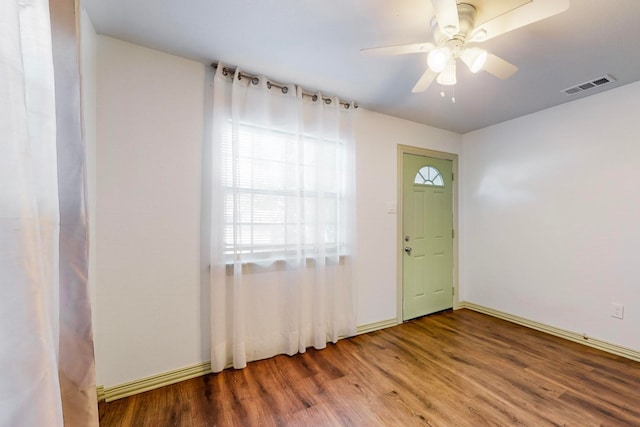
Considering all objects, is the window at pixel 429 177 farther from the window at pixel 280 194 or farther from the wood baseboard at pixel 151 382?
the wood baseboard at pixel 151 382

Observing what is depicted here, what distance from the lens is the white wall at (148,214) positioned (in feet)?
5.78

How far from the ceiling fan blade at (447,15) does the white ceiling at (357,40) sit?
0.27 meters

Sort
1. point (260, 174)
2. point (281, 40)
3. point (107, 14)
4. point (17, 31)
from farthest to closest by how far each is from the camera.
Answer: point (260, 174)
point (281, 40)
point (107, 14)
point (17, 31)

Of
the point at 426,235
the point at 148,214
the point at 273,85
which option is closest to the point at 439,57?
the point at 273,85

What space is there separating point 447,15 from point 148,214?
218 centimetres

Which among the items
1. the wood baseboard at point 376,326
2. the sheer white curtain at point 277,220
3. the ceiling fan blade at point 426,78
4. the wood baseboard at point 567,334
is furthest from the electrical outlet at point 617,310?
the ceiling fan blade at point 426,78

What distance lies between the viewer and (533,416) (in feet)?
5.30

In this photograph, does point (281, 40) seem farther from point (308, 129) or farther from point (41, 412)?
point (41, 412)

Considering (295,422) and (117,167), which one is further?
(117,167)

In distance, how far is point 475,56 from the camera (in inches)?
55.6

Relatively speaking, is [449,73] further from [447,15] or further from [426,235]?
[426,235]

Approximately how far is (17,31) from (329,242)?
2.26 metres

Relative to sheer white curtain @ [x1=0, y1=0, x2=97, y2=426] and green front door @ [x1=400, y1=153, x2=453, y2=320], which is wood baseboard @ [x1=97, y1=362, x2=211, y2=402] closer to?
sheer white curtain @ [x1=0, y1=0, x2=97, y2=426]

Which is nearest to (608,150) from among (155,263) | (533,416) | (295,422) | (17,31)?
(533,416)
